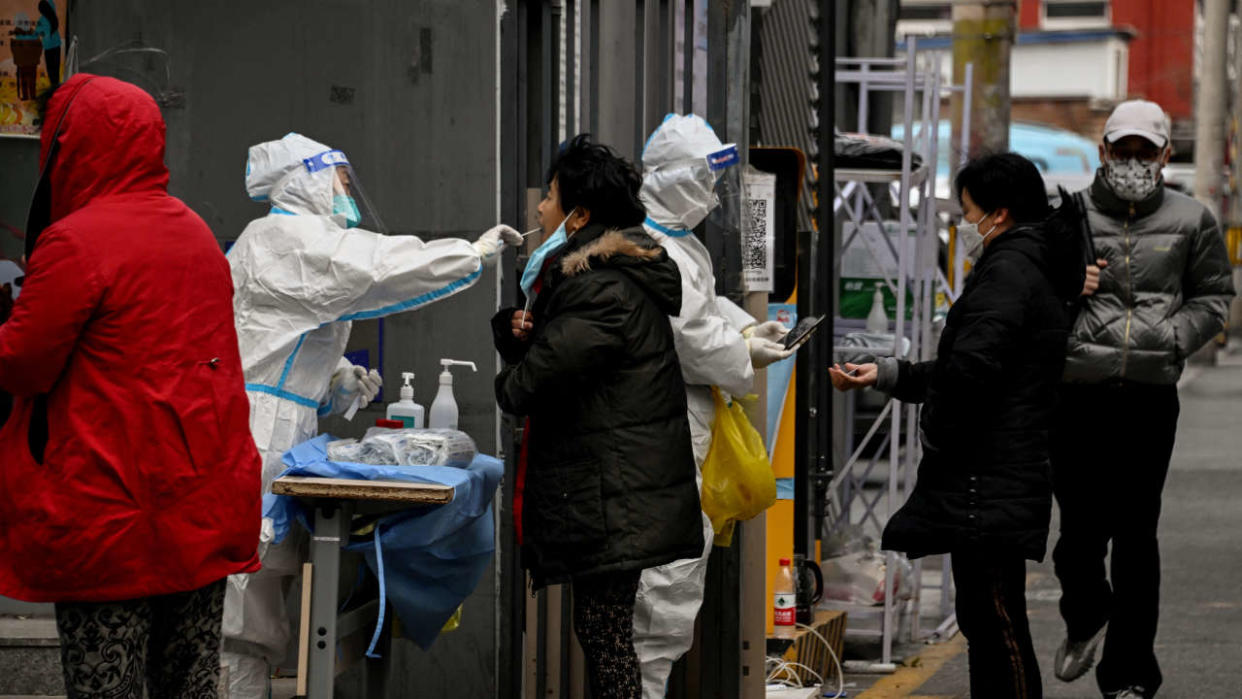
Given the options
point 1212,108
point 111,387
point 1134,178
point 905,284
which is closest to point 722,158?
point 1134,178

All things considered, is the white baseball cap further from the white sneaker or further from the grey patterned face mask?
the white sneaker

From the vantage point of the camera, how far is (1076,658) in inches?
259

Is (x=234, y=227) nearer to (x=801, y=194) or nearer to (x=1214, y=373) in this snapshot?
(x=801, y=194)

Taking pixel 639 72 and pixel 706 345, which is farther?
pixel 639 72

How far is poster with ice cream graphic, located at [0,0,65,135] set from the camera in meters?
6.31

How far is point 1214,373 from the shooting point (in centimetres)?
2416

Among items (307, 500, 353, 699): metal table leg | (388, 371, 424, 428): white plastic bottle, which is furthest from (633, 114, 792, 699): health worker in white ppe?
(307, 500, 353, 699): metal table leg

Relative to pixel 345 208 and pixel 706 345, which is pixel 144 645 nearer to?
pixel 345 208

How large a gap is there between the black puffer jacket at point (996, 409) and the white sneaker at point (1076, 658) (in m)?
1.51

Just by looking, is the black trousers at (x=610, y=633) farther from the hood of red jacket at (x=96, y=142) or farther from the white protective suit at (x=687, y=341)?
the hood of red jacket at (x=96, y=142)

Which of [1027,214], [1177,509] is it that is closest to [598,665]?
[1027,214]

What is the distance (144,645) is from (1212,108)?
88.7 ft

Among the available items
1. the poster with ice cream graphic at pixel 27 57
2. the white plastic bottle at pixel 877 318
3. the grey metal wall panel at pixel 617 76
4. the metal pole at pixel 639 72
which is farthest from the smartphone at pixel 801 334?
the white plastic bottle at pixel 877 318

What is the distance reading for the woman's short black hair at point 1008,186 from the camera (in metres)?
5.28
